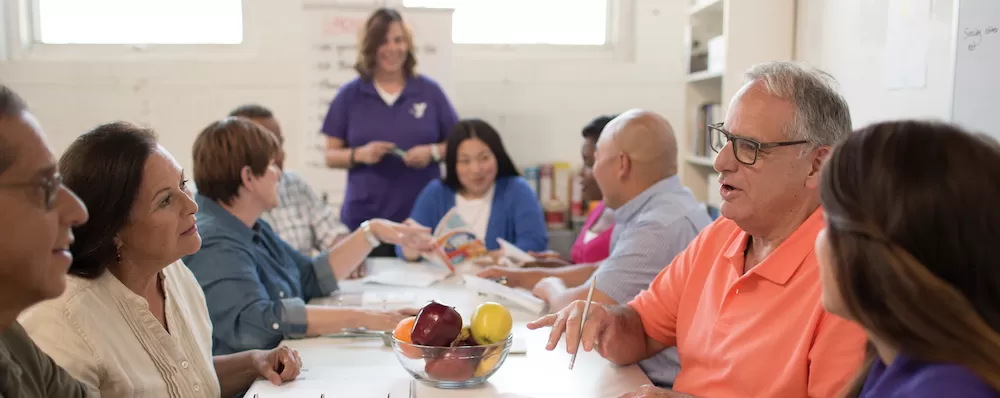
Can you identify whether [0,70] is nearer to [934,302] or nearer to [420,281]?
[420,281]

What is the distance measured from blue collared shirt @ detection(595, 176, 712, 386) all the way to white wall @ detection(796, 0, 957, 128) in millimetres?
670

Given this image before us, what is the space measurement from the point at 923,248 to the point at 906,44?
1955mm

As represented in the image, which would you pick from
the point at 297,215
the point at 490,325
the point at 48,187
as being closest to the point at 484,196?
the point at 297,215

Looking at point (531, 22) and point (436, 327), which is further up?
point (531, 22)

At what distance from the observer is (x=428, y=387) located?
153cm

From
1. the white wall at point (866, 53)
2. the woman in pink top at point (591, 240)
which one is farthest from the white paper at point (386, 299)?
the white wall at point (866, 53)

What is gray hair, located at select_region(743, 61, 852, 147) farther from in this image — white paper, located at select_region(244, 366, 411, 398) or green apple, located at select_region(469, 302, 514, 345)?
white paper, located at select_region(244, 366, 411, 398)

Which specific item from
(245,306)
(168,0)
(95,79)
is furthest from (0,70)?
(245,306)

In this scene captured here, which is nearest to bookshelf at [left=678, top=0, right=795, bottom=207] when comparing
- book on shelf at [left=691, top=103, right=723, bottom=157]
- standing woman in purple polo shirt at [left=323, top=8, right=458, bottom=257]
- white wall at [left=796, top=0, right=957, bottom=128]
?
book on shelf at [left=691, top=103, right=723, bottom=157]

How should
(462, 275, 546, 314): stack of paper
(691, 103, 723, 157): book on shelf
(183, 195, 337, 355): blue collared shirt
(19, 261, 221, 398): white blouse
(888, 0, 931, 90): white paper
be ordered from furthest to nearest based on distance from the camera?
(691, 103, 723, 157): book on shelf, (888, 0, 931, 90): white paper, (462, 275, 546, 314): stack of paper, (183, 195, 337, 355): blue collared shirt, (19, 261, 221, 398): white blouse

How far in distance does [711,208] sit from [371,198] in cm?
173

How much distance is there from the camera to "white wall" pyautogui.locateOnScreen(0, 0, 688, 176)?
14.8 ft

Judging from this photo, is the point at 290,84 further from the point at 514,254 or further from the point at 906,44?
the point at 906,44

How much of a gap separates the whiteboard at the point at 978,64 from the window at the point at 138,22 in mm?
3860
